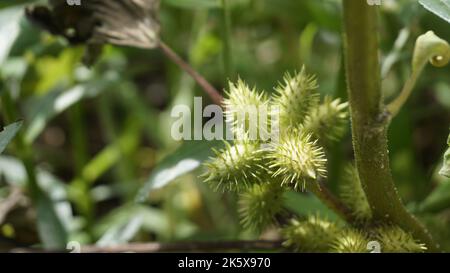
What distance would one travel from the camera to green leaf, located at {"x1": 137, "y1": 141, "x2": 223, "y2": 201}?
5.03 ft

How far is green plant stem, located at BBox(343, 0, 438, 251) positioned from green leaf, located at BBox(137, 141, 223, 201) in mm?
304

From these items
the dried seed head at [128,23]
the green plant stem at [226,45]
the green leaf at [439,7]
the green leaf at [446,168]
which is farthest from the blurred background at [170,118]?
the green leaf at [439,7]

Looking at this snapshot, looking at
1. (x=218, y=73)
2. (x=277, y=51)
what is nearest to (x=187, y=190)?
(x=218, y=73)

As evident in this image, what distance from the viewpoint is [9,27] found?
1.87 metres

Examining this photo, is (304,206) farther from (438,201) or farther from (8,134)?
(8,134)

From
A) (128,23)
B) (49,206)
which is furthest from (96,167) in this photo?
(128,23)

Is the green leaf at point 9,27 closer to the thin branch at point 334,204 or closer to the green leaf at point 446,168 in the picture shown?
the thin branch at point 334,204

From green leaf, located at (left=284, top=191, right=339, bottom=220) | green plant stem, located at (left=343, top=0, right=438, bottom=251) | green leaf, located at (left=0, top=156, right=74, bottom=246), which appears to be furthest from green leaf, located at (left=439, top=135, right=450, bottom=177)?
green leaf, located at (left=0, top=156, right=74, bottom=246)

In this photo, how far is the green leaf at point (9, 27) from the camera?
1.83m

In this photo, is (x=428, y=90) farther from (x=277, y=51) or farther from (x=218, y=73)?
(x=218, y=73)

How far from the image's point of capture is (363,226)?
147cm

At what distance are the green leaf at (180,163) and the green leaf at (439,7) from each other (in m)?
0.49
